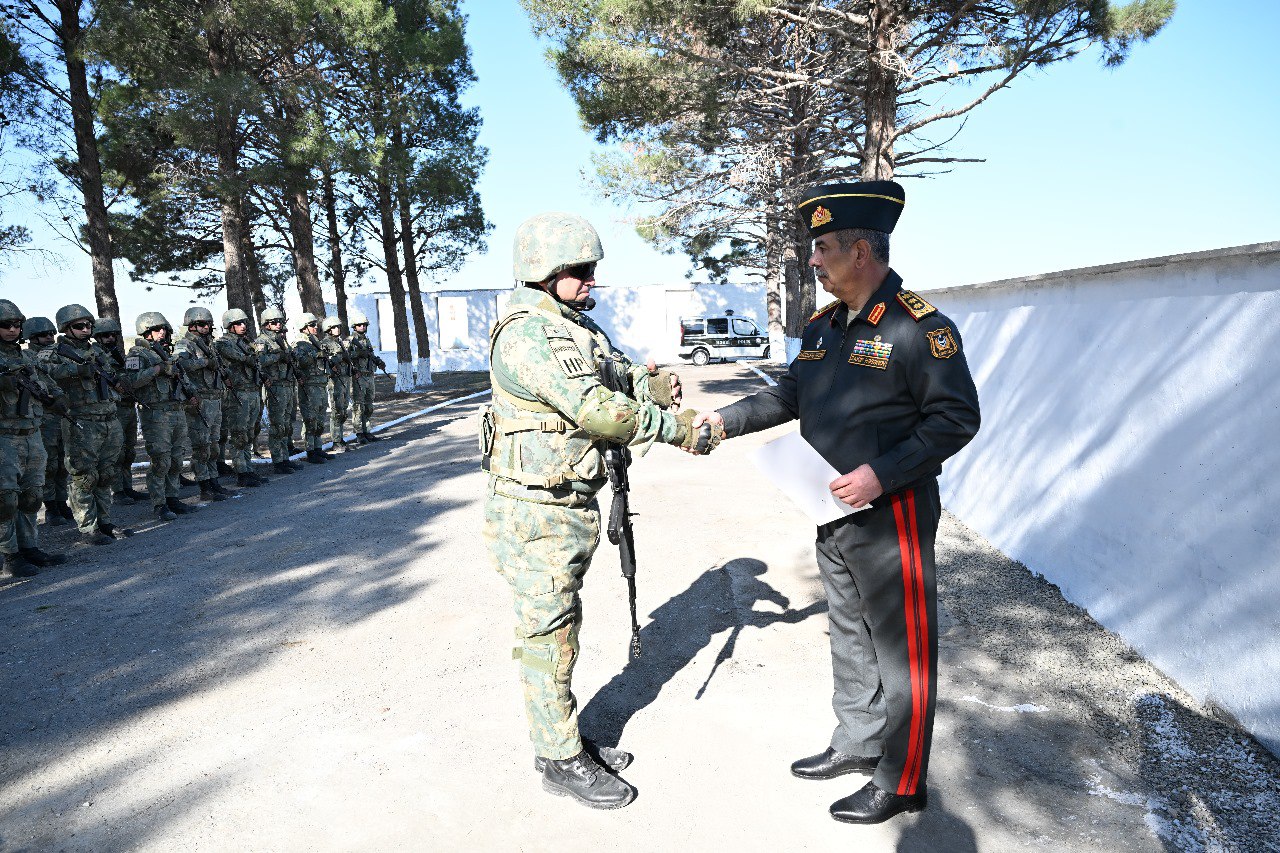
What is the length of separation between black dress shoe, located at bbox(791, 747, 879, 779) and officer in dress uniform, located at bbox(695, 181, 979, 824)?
0.16m

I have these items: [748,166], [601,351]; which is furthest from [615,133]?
[601,351]

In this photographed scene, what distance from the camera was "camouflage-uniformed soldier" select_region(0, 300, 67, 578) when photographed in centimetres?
588

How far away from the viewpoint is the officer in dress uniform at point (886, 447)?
245 cm

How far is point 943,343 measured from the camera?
8.10 ft

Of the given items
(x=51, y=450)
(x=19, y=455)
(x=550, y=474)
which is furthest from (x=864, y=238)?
(x=51, y=450)

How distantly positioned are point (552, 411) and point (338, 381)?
9664 mm

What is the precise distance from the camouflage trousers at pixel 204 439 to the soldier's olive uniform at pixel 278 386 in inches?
43.1

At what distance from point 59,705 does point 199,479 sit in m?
4.98

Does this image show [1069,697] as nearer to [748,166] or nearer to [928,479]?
[928,479]

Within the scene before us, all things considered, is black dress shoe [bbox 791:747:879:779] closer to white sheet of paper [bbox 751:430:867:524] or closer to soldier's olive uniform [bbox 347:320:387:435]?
white sheet of paper [bbox 751:430:867:524]

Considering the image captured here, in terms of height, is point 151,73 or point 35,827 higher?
point 151,73

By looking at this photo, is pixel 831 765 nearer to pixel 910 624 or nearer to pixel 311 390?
pixel 910 624

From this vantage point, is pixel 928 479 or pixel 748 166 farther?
pixel 748 166

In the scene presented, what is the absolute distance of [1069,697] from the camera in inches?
135
